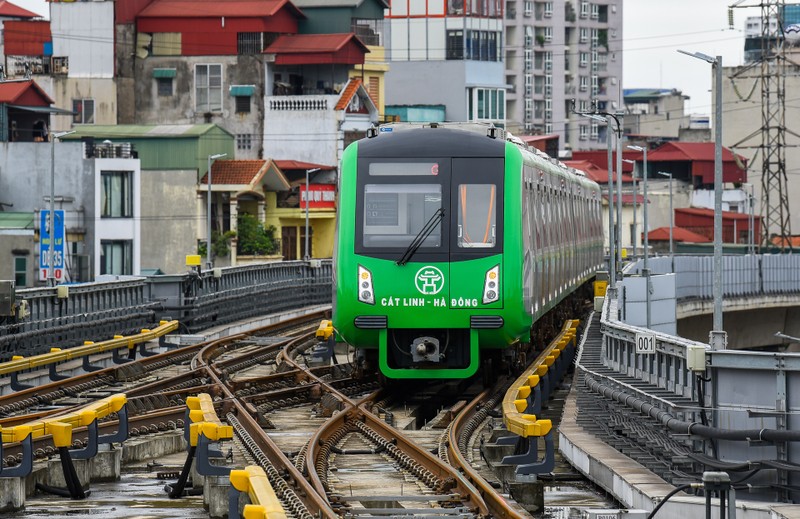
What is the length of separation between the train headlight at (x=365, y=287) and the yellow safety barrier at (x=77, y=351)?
532 cm

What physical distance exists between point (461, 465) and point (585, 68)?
421 ft

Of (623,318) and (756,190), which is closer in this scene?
(623,318)

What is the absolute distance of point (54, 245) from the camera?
5297 cm

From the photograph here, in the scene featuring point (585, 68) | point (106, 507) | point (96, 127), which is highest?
point (585, 68)

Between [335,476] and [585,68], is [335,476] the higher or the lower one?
the lower one

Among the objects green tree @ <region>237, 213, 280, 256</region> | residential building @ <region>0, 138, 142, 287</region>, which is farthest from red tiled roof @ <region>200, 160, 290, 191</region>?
residential building @ <region>0, 138, 142, 287</region>

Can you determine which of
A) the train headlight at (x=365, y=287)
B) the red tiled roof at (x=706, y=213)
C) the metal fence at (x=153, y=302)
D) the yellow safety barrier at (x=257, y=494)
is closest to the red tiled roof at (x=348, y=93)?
the red tiled roof at (x=706, y=213)

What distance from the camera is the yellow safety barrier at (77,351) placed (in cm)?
2212

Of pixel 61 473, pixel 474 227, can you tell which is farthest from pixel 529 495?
pixel 474 227

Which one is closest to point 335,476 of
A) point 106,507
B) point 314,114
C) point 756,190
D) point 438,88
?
point 106,507

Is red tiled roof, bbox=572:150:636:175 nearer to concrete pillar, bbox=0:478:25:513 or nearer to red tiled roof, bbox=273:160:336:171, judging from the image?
red tiled roof, bbox=273:160:336:171

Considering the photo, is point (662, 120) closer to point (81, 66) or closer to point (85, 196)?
point (81, 66)

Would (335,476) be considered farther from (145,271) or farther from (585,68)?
(585,68)

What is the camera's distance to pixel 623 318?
2589 centimetres
